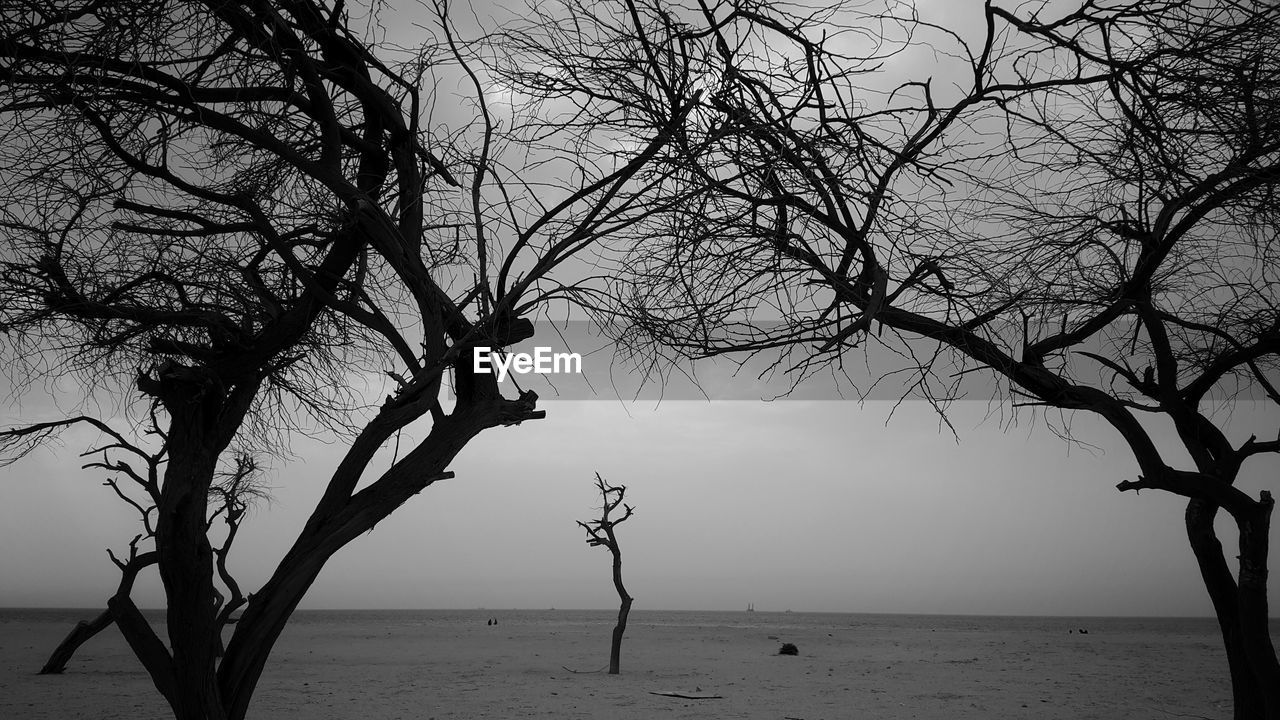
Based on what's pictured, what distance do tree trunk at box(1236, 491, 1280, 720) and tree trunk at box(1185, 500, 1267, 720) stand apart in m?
0.06

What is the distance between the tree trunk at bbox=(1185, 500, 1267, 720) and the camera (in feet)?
24.5

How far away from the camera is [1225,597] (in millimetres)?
7562

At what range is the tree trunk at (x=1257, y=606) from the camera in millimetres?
→ 7293

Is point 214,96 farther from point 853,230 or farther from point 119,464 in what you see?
point 119,464

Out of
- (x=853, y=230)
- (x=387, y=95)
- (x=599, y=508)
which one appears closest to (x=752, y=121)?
(x=853, y=230)

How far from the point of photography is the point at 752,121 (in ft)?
9.55

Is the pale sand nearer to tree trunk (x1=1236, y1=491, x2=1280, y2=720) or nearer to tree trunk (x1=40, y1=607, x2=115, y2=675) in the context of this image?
tree trunk (x1=40, y1=607, x2=115, y2=675)

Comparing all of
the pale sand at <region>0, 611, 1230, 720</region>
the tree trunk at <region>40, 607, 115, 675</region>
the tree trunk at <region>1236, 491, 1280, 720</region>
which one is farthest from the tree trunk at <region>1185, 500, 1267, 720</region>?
the tree trunk at <region>40, 607, 115, 675</region>

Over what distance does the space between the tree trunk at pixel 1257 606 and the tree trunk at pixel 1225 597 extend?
0.06m

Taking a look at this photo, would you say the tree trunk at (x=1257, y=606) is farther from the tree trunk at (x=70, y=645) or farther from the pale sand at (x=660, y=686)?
the tree trunk at (x=70, y=645)

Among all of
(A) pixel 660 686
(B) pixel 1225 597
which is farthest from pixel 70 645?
(B) pixel 1225 597

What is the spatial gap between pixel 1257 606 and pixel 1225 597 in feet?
0.89

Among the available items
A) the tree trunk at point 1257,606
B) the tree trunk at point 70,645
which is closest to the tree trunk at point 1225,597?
the tree trunk at point 1257,606

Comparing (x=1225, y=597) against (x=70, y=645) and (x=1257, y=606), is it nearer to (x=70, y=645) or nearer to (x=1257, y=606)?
(x=1257, y=606)
